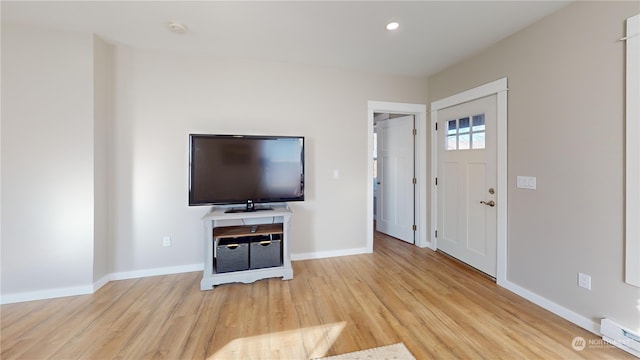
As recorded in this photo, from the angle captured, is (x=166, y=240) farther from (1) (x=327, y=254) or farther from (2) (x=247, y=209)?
(1) (x=327, y=254)

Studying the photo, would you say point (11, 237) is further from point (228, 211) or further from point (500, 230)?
point (500, 230)

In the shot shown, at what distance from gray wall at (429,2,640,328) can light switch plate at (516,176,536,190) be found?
0.17 ft

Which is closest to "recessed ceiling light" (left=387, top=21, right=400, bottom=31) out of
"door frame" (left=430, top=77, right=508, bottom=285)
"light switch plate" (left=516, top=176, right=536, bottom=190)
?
"door frame" (left=430, top=77, right=508, bottom=285)

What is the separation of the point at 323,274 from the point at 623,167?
2.65 m

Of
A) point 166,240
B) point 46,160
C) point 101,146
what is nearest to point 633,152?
point 166,240

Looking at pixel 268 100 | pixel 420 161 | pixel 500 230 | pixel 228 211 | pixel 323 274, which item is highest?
pixel 268 100

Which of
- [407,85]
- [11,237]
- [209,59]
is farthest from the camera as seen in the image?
[407,85]

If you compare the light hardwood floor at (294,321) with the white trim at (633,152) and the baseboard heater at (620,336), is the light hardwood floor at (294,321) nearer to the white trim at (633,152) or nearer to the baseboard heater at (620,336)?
the baseboard heater at (620,336)

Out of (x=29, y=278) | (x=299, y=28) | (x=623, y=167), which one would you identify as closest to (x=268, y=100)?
(x=299, y=28)

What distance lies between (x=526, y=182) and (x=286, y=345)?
2.54 metres

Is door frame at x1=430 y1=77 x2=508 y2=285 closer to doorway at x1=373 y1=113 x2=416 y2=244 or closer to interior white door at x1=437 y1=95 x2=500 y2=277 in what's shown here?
interior white door at x1=437 y1=95 x2=500 y2=277

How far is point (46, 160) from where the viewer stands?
7.91 ft

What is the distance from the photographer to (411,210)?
4.02m

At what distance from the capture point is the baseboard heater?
169 centimetres
